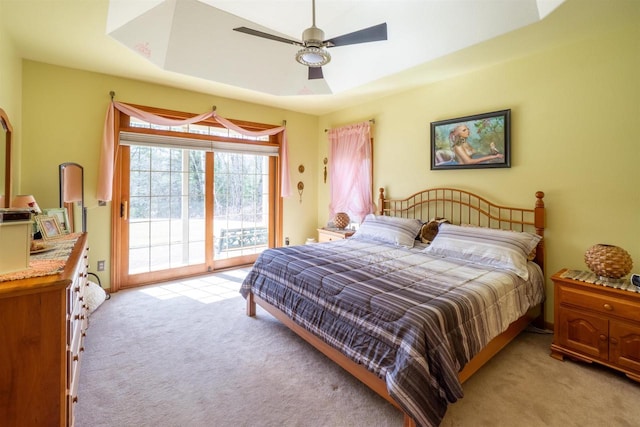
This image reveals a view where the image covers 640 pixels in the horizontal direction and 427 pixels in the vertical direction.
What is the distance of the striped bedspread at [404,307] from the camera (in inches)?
58.0

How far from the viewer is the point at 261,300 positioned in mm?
2801

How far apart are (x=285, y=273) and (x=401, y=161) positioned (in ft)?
7.58

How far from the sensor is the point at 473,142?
3.14 metres

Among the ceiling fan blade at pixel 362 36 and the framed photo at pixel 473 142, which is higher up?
A: the ceiling fan blade at pixel 362 36

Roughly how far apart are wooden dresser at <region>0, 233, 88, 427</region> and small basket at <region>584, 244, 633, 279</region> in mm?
3190

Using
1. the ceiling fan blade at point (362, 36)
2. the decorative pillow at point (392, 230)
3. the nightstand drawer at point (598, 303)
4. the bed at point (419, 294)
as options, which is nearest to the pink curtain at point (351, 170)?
the decorative pillow at point (392, 230)

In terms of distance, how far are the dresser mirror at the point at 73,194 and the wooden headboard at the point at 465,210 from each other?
350 centimetres

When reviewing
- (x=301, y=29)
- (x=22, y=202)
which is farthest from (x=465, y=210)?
(x=22, y=202)

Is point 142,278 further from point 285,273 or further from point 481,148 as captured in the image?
point 481,148

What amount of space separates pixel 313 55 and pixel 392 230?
206 cm

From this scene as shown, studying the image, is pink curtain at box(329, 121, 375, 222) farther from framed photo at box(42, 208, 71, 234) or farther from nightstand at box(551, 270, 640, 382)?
framed photo at box(42, 208, 71, 234)

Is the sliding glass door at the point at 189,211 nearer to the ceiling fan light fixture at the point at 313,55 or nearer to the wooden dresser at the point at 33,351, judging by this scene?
the ceiling fan light fixture at the point at 313,55

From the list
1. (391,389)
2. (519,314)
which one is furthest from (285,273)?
(519,314)

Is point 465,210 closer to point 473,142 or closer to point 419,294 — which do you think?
point 473,142
